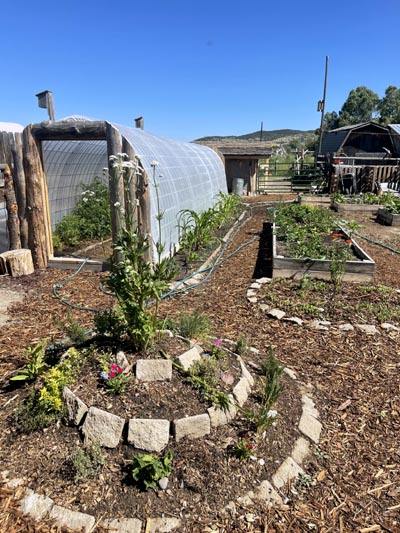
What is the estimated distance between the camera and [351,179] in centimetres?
1644

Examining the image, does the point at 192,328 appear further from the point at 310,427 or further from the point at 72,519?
the point at 72,519

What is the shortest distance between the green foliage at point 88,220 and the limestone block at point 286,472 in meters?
6.71

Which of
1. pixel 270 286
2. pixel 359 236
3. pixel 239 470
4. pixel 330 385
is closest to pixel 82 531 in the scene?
pixel 239 470

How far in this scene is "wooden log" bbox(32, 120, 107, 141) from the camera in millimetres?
5855

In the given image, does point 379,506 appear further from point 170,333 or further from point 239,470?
point 170,333

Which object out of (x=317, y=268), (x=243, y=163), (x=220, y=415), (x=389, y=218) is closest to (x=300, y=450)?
(x=220, y=415)

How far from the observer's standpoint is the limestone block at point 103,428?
238 centimetres

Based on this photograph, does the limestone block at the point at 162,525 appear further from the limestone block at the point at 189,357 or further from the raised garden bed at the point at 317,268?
the raised garden bed at the point at 317,268

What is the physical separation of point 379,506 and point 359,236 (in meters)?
7.27

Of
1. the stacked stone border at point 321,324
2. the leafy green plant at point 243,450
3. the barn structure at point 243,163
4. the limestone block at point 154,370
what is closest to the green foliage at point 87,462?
the limestone block at point 154,370

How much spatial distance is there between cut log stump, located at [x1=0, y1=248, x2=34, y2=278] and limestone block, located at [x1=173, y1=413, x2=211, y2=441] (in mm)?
4852

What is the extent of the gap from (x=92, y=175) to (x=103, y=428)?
820cm

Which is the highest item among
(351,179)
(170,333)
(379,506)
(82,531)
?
(351,179)

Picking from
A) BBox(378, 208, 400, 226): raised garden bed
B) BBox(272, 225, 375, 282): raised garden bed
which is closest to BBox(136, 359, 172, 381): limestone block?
BBox(272, 225, 375, 282): raised garden bed
